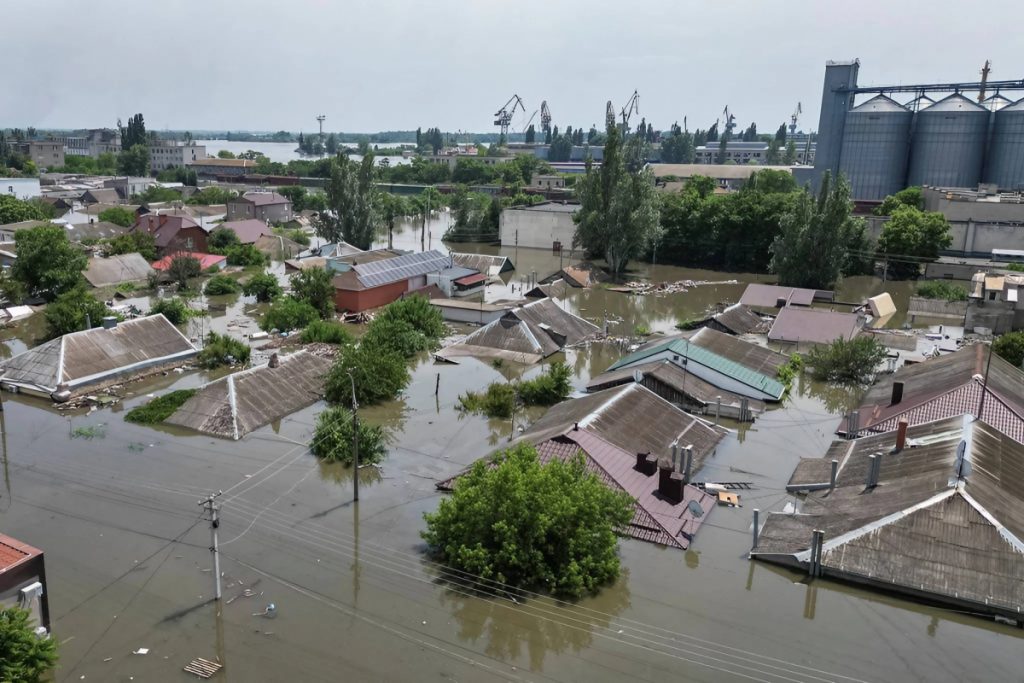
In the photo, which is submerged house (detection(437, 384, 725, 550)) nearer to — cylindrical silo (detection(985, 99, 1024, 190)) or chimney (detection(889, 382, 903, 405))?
chimney (detection(889, 382, 903, 405))

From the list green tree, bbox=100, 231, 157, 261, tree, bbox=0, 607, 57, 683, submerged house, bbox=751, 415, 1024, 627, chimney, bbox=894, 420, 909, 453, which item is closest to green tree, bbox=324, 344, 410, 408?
submerged house, bbox=751, 415, 1024, 627

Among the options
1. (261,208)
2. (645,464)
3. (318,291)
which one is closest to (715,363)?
(645,464)

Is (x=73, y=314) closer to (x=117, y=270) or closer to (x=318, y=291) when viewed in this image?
(x=318, y=291)

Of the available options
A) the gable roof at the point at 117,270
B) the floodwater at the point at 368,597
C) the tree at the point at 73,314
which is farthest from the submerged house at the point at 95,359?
the gable roof at the point at 117,270

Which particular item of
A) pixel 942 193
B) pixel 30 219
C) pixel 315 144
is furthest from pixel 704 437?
pixel 315 144

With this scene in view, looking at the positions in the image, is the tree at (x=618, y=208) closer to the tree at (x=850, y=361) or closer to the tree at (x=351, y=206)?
the tree at (x=351, y=206)

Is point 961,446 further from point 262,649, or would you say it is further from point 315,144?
point 315,144

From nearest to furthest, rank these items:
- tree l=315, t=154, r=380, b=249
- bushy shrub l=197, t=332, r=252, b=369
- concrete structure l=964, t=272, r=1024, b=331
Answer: bushy shrub l=197, t=332, r=252, b=369, concrete structure l=964, t=272, r=1024, b=331, tree l=315, t=154, r=380, b=249
